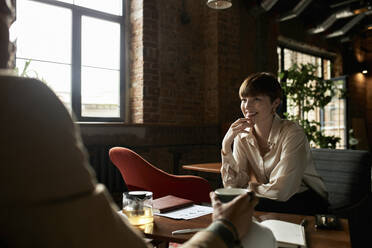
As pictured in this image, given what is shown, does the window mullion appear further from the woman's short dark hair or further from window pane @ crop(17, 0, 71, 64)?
the woman's short dark hair

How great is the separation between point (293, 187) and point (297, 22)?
19.5 feet

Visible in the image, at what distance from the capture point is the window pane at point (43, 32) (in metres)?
3.73

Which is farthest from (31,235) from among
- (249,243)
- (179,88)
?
(179,88)

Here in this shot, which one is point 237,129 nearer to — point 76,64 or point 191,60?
point 76,64

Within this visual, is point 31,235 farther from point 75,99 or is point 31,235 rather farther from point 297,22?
point 297,22

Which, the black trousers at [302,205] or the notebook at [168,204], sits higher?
the notebook at [168,204]

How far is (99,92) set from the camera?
4.36 meters

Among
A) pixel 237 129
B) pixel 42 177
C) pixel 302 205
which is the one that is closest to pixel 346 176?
pixel 302 205

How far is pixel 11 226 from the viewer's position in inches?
18.1

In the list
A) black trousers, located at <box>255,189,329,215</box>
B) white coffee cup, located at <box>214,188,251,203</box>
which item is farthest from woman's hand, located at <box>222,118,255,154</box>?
white coffee cup, located at <box>214,188,251,203</box>

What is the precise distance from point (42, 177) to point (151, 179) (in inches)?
81.1

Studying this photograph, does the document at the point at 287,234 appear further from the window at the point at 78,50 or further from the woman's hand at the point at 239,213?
the window at the point at 78,50

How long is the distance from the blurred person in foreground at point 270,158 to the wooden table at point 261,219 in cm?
45

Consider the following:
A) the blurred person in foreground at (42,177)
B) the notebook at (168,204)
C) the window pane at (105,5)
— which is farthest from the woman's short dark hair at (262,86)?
the window pane at (105,5)
